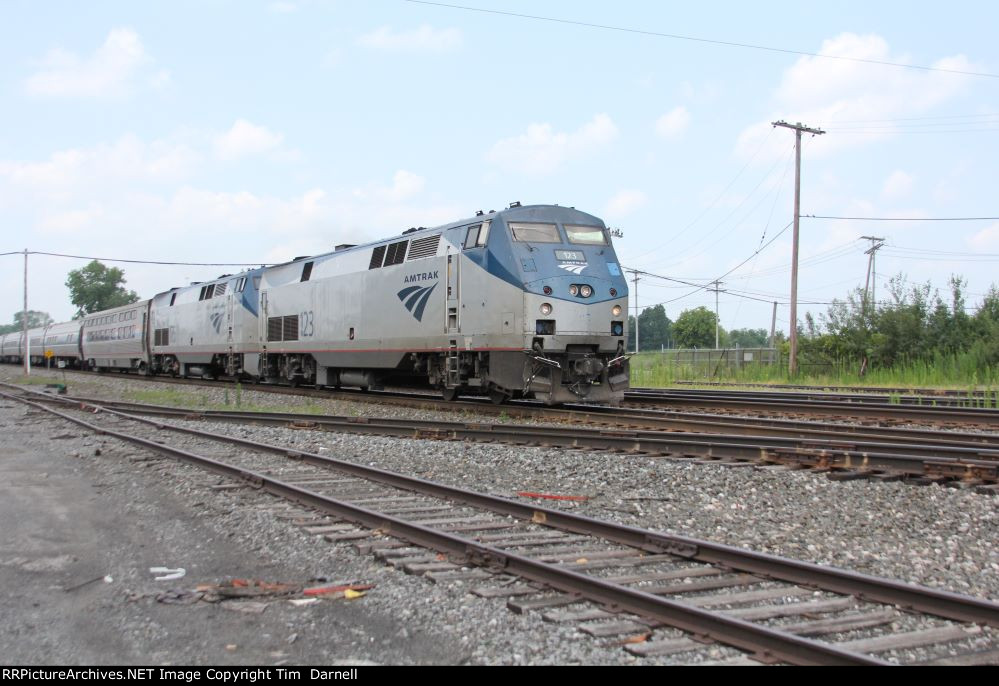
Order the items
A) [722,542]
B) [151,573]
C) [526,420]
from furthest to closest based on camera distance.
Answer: [526,420] → [722,542] → [151,573]

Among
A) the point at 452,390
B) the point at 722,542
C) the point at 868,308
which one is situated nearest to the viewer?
the point at 722,542

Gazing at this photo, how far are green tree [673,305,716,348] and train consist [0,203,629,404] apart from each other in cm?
8191

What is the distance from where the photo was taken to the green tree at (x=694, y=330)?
99.5m

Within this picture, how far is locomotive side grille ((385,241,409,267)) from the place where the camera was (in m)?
16.8

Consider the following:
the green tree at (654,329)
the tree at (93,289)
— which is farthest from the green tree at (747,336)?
the tree at (93,289)

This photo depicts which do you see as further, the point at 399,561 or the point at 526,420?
the point at 526,420

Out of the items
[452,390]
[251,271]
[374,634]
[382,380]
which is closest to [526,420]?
[452,390]

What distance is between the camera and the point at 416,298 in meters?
15.9

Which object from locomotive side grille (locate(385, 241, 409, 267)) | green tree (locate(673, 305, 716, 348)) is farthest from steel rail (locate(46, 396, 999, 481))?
green tree (locate(673, 305, 716, 348))

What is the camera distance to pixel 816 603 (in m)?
4.34

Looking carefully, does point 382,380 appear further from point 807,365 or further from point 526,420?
point 807,365

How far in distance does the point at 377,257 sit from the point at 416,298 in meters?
2.29

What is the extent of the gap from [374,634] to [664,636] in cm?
150

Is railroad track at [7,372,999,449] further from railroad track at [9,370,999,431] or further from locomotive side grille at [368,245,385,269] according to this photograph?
locomotive side grille at [368,245,385,269]
